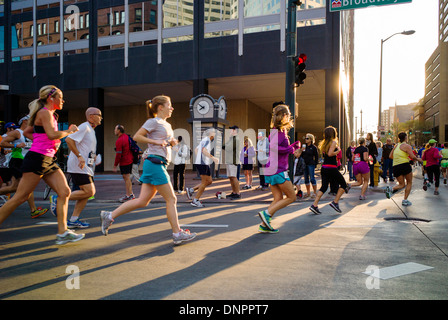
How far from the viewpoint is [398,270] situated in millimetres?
3619

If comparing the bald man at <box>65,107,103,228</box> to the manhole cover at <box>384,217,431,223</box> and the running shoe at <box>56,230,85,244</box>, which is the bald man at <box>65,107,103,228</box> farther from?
the manhole cover at <box>384,217,431,223</box>

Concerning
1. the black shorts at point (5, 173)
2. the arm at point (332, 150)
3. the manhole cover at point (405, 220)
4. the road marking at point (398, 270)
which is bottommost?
the manhole cover at point (405, 220)

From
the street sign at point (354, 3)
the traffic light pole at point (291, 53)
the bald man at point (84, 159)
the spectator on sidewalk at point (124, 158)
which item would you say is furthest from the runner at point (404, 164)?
the bald man at point (84, 159)

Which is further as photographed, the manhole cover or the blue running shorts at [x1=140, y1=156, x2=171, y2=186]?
the manhole cover

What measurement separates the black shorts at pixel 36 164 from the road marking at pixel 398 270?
12.7 feet

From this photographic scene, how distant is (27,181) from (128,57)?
21.3 metres

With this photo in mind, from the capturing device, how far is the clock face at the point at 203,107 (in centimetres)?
1689

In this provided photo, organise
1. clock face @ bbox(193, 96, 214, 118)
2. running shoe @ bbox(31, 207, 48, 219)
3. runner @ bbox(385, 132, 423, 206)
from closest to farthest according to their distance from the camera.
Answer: running shoe @ bbox(31, 207, 48, 219) → runner @ bbox(385, 132, 423, 206) → clock face @ bbox(193, 96, 214, 118)

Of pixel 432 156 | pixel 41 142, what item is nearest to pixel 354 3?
pixel 432 156

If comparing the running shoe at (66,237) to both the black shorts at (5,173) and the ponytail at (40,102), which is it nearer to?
the ponytail at (40,102)

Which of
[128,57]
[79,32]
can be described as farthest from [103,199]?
[79,32]

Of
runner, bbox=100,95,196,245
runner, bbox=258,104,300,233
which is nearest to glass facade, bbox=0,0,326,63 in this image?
runner, bbox=258,104,300,233

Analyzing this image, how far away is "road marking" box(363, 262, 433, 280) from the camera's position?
11.3ft

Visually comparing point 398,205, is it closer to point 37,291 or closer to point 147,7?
point 37,291
